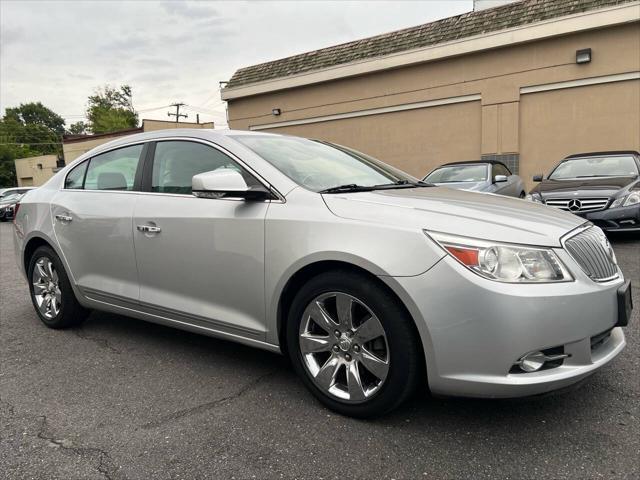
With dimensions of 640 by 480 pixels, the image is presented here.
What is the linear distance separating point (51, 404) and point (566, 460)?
268 centimetres

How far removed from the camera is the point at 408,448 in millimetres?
2287

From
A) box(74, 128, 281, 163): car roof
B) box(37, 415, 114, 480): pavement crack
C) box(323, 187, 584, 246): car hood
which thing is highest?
box(74, 128, 281, 163): car roof

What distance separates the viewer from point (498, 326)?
2086 millimetres

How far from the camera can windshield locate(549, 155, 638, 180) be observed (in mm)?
8047

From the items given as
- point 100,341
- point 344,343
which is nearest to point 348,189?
point 344,343

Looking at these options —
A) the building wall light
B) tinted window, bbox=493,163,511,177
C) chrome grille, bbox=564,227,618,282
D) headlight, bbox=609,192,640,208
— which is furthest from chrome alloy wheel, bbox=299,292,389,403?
the building wall light

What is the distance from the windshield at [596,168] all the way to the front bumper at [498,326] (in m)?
6.85

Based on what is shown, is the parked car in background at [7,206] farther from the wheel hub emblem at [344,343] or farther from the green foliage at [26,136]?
the green foliage at [26,136]

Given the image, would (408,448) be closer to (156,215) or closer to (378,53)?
(156,215)

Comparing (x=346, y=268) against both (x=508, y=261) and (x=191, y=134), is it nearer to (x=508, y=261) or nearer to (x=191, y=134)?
(x=508, y=261)

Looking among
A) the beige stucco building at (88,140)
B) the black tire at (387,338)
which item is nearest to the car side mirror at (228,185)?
the black tire at (387,338)

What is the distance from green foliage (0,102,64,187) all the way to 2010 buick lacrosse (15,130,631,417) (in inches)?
2489

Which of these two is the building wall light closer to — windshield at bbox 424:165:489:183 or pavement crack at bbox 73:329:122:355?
windshield at bbox 424:165:489:183

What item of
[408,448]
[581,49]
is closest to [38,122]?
[581,49]
